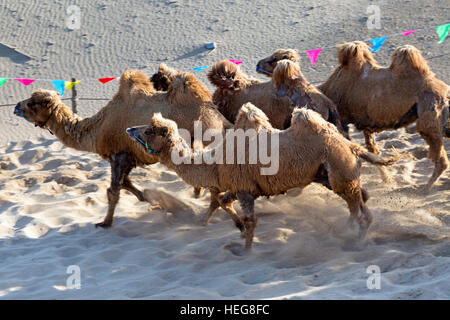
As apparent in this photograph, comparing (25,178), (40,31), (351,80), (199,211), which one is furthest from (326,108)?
(40,31)

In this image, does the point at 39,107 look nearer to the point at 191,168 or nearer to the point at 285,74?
the point at 191,168

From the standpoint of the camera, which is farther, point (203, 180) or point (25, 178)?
point (25, 178)

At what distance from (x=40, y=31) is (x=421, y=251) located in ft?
60.1

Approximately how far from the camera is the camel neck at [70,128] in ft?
25.1

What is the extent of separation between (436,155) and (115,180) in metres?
3.80

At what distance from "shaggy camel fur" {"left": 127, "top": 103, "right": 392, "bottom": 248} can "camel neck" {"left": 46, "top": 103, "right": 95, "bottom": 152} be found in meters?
1.52

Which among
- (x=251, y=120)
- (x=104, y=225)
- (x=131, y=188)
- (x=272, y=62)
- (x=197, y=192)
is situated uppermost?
(x=272, y=62)

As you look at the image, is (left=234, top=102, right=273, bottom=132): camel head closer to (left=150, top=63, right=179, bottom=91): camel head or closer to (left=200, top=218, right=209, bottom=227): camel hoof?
(left=200, top=218, right=209, bottom=227): camel hoof

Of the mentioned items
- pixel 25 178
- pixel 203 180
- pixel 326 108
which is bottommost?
pixel 25 178

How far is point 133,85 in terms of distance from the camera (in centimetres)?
748

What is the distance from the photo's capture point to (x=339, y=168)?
229 inches
